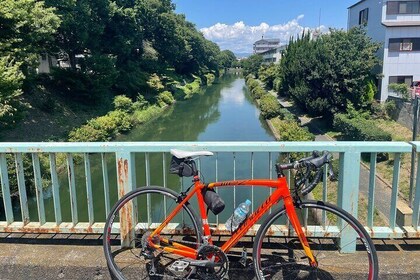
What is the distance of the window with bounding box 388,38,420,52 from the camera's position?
23.3 m

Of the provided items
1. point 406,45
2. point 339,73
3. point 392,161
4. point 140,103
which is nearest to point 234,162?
point 392,161

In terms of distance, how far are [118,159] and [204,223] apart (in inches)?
36.8

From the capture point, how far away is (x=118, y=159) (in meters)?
3.10

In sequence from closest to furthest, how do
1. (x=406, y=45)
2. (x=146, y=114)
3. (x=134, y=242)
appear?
(x=134, y=242), (x=406, y=45), (x=146, y=114)

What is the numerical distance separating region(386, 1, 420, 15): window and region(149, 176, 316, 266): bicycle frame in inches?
1012

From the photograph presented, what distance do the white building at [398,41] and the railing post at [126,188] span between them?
2361 centimetres

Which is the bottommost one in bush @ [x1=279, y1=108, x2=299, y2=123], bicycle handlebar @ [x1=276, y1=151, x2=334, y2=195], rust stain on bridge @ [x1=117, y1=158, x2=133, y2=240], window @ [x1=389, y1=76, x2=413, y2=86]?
bush @ [x1=279, y1=108, x2=299, y2=123]

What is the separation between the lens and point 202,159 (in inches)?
496

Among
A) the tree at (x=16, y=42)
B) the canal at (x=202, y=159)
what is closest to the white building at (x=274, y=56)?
the canal at (x=202, y=159)

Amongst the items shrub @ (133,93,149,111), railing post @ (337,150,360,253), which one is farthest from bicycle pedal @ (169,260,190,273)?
shrub @ (133,93,149,111)

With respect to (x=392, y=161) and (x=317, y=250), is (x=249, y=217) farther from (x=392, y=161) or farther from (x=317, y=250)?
(x=392, y=161)

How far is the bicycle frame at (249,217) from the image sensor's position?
258cm

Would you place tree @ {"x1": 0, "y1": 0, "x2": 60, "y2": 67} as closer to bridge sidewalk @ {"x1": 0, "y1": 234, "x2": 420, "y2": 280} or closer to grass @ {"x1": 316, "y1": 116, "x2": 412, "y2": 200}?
bridge sidewalk @ {"x1": 0, "y1": 234, "x2": 420, "y2": 280}

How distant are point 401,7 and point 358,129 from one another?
36.5 feet
